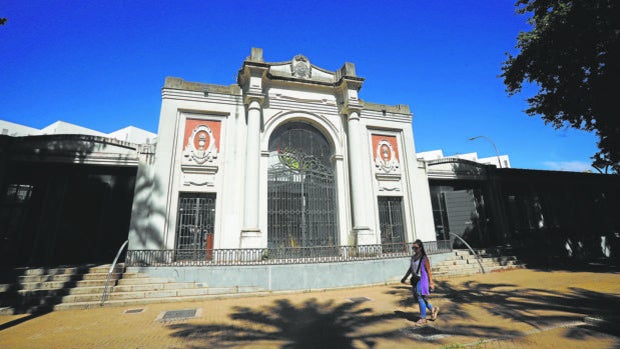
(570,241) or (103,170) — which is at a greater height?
(103,170)

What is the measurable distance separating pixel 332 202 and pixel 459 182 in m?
9.72

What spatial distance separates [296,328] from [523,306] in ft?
18.0

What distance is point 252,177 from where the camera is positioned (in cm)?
1126

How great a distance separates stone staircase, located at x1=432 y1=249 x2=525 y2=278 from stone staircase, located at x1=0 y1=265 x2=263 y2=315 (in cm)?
795

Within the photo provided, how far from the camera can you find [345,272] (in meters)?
9.79

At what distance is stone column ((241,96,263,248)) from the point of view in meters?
10.4

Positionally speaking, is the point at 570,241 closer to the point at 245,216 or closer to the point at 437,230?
the point at 437,230

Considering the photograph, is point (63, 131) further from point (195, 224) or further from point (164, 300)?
point (164, 300)

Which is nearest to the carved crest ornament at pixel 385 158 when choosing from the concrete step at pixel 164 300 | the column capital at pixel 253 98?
the column capital at pixel 253 98

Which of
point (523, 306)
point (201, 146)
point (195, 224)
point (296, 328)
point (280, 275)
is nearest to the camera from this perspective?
point (296, 328)

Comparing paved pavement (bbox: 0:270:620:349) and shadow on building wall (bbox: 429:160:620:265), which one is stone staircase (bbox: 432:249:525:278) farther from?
paved pavement (bbox: 0:270:620:349)

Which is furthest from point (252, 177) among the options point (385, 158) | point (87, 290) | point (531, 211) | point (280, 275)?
point (531, 211)

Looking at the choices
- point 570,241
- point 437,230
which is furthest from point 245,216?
point 570,241

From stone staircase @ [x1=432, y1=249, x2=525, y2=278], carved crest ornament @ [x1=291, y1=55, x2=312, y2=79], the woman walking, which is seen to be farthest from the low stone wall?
carved crest ornament @ [x1=291, y1=55, x2=312, y2=79]
